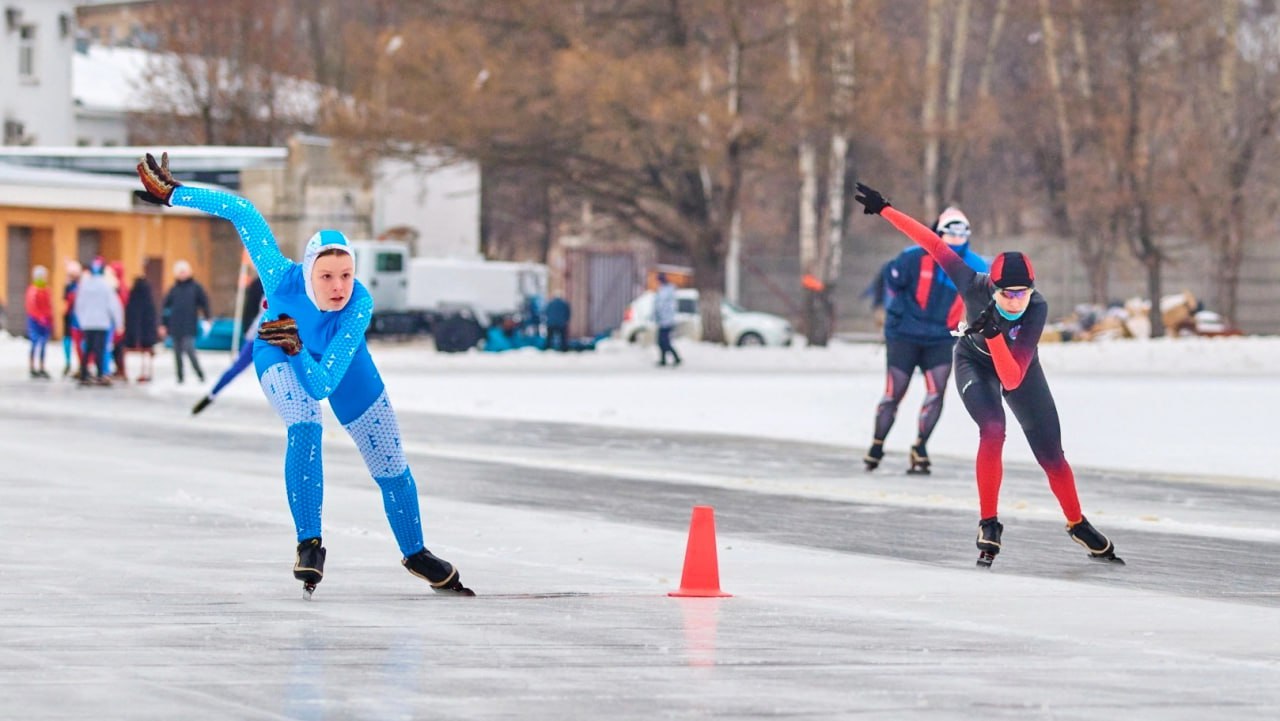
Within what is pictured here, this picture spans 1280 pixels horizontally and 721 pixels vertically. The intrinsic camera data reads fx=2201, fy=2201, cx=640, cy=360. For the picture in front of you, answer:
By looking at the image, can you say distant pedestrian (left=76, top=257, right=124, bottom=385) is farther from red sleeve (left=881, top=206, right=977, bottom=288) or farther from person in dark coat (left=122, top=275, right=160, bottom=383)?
red sleeve (left=881, top=206, right=977, bottom=288)

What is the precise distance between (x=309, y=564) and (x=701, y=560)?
1.63 m

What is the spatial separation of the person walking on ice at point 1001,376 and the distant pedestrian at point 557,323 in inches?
1150

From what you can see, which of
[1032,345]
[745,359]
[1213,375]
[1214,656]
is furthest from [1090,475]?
[745,359]

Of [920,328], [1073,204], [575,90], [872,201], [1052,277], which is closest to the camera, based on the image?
[872,201]

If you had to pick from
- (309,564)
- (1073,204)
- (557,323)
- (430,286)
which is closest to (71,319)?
(557,323)

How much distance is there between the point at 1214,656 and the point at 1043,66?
46.4 metres

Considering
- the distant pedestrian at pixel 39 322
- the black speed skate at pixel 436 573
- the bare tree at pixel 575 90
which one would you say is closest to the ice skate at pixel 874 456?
the black speed skate at pixel 436 573

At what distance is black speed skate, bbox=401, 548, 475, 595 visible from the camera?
900 centimetres

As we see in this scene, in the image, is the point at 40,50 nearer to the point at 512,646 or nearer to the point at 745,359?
the point at 745,359

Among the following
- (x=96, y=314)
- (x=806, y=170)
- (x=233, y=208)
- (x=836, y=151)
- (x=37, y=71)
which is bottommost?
(x=96, y=314)

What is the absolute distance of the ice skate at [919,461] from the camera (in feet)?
53.6

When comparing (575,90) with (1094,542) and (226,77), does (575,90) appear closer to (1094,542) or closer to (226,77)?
(1094,542)

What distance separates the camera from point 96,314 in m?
28.9

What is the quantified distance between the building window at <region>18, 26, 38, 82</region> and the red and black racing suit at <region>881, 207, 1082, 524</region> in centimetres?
6653
